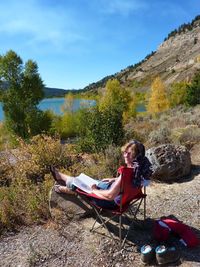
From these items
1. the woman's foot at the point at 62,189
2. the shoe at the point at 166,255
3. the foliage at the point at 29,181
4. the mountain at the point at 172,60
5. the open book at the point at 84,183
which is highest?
the mountain at the point at 172,60

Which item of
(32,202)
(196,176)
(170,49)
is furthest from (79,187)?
(170,49)

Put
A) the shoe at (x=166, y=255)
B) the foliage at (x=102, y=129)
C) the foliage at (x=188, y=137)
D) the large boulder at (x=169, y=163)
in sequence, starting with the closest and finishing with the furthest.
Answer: the shoe at (x=166, y=255) → the large boulder at (x=169, y=163) → the foliage at (x=188, y=137) → the foliage at (x=102, y=129)

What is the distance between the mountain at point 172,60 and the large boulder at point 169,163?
313ft

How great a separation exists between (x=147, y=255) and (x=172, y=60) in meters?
142

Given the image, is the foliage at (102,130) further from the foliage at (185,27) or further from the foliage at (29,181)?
the foliage at (185,27)

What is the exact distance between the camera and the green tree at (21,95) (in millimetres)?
27203

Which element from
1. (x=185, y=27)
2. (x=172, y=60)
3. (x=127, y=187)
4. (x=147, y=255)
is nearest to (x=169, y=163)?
(x=127, y=187)

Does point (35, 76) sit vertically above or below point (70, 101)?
above

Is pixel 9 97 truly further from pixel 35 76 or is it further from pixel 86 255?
pixel 86 255

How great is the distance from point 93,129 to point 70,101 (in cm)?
2908

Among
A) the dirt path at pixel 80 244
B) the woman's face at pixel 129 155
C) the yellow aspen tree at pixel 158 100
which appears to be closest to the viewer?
the dirt path at pixel 80 244

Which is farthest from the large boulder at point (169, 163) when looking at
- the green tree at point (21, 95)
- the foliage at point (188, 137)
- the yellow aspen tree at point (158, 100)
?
the yellow aspen tree at point (158, 100)

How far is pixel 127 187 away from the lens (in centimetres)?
421

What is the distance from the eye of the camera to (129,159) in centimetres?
440
